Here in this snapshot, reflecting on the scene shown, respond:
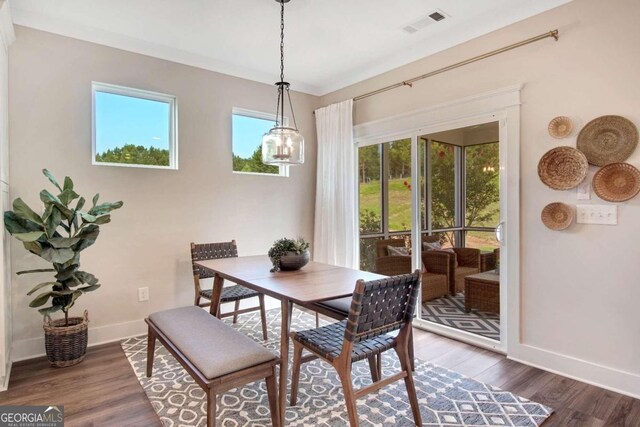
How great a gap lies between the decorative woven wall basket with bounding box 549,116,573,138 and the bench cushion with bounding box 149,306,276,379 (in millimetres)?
2444

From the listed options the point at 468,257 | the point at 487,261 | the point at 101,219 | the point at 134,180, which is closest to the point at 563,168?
the point at 487,261

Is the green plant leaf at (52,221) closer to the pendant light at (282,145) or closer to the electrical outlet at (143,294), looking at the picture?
the electrical outlet at (143,294)

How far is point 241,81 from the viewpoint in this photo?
4020mm

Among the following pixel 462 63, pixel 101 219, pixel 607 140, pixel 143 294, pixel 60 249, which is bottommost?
pixel 143 294

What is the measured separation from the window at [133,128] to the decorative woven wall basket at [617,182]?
3.55m

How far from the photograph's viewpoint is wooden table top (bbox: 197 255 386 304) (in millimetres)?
1946

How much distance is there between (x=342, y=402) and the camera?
221 centimetres

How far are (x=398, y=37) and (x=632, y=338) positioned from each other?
290cm

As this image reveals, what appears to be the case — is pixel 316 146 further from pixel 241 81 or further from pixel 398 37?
pixel 398 37

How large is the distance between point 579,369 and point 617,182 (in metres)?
1.31

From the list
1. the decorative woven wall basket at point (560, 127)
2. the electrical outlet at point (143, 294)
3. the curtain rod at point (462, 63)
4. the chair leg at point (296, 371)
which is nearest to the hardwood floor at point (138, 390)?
the electrical outlet at point (143, 294)

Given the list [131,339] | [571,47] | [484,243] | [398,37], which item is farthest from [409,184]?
[131,339]

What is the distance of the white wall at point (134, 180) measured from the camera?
9.50 ft

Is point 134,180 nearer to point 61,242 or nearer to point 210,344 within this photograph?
point 61,242
